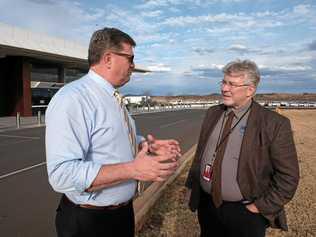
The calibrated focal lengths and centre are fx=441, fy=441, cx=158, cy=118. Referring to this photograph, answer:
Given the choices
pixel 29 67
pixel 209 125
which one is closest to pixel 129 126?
pixel 209 125

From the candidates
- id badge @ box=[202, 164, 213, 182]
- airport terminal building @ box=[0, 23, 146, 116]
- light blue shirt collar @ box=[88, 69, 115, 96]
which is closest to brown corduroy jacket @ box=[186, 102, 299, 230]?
id badge @ box=[202, 164, 213, 182]

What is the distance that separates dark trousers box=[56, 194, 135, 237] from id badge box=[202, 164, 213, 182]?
3.40 feet

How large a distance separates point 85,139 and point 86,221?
0.55m

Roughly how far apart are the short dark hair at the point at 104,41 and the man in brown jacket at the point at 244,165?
4.19 feet

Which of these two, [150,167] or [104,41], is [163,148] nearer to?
[150,167]

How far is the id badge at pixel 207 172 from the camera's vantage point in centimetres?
361

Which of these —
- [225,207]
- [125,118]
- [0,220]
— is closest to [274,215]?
[225,207]

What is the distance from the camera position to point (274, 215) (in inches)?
135

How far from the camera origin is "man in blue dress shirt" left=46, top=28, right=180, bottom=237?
7.54ft

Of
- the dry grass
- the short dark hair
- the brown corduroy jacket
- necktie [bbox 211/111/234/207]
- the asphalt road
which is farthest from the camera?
the asphalt road

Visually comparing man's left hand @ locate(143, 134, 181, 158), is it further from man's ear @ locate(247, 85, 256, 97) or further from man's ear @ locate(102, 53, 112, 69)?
man's ear @ locate(247, 85, 256, 97)

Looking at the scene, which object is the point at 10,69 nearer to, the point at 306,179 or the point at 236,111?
the point at 306,179

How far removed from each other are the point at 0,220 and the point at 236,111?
429 centimetres

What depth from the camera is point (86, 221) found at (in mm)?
2650
